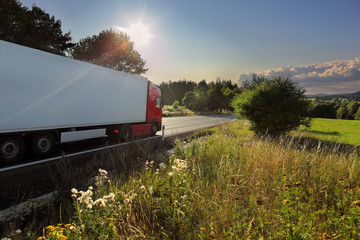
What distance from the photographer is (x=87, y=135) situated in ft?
27.6

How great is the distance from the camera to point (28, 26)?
2280cm

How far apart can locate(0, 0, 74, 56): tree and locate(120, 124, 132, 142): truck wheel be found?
2056 cm

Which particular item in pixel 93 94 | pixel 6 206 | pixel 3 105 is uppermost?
pixel 93 94

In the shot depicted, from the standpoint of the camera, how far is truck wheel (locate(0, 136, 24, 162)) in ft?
20.2

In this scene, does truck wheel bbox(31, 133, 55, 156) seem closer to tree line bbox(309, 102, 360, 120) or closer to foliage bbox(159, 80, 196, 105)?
tree line bbox(309, 102, 360, 120)

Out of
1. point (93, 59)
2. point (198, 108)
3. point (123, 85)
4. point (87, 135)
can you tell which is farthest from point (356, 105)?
point (93, 59)

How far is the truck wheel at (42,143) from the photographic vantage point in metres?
6.84

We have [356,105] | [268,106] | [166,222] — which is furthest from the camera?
[356,105]

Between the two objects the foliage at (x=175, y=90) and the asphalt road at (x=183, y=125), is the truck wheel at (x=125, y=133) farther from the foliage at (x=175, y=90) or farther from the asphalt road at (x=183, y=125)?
the foliage at (x=175, y=90)

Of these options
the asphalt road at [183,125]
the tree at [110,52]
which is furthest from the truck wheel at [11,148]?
the tree at [110,52]

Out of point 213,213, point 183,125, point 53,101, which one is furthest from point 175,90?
point 213,213

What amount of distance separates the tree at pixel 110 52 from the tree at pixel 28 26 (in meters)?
8.40

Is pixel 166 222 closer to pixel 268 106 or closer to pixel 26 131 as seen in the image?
pixel 26 131

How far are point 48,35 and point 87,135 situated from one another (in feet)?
77.4
